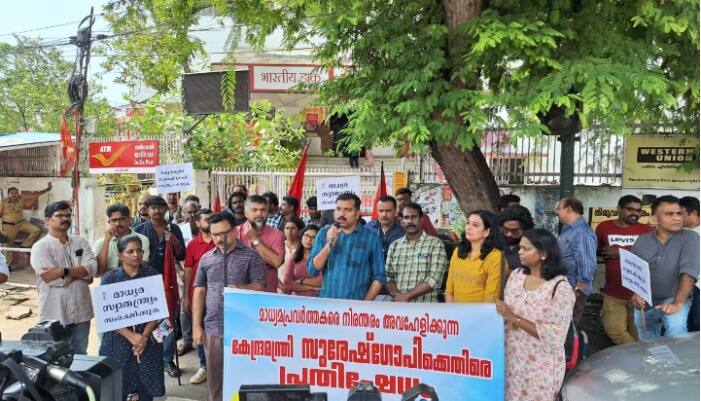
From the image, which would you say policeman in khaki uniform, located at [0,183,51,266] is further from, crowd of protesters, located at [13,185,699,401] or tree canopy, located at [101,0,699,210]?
tree canopy, located at [101,0,699,210]

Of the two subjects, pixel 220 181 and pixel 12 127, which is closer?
pixel 220 181

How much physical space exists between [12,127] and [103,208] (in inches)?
500

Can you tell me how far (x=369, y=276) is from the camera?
461cm

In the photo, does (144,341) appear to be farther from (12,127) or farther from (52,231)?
(12,127)

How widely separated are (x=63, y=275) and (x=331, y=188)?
334cm

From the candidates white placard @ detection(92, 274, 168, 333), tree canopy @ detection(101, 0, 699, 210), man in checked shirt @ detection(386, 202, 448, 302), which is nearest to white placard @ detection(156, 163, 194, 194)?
tree canopy @ detection(101, 0, 699, 210)

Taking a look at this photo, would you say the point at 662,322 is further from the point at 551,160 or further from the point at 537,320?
the point at 551,160

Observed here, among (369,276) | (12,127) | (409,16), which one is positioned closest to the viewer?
(369,276)

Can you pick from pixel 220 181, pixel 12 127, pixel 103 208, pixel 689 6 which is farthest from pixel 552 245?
pixel 12 127

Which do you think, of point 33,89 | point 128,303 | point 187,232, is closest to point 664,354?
point 128,303

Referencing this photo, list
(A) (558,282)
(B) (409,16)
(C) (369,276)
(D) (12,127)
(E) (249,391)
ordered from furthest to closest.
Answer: (D) (12,127) → (B) (409,16) → (C) (369,276) → (A) (558,282) → (E) (249,391)

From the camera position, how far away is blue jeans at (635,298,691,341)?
465cm

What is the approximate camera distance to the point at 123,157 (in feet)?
40.4

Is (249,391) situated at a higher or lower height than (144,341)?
higher
